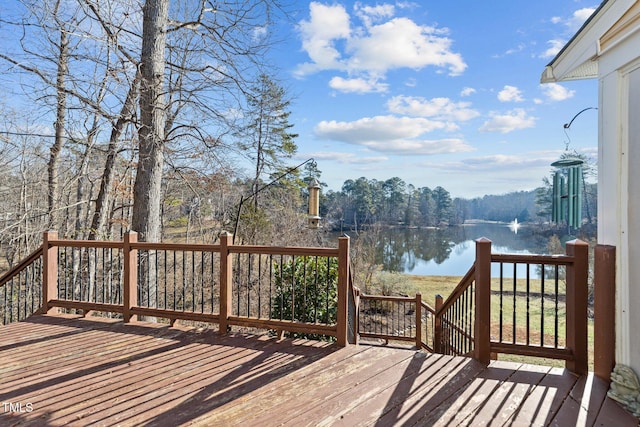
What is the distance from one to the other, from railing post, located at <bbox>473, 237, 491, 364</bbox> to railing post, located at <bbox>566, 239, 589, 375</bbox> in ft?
1.97

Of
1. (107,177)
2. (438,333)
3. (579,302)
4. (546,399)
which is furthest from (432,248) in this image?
(546,399)

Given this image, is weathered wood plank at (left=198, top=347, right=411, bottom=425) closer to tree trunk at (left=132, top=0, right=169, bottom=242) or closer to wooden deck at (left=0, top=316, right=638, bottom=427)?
wooden deck at (left=0, top=316, right=638, bottom=427)

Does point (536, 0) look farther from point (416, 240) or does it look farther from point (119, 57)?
point (416, 240)

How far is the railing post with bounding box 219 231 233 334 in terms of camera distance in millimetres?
3327

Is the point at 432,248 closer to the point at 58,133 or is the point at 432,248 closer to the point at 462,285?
the point at 462,285

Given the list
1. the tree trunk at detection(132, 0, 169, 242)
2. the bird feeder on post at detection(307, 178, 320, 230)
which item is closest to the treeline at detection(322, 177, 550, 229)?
the tree trunk at detection(132, 0, 169, 242)

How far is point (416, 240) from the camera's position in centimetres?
2756

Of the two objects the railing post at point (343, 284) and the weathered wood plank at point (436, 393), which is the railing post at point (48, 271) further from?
the weathered wood plank at point (436, 393)

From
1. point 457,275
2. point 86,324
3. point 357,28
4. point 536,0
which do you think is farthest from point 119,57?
point 457,275

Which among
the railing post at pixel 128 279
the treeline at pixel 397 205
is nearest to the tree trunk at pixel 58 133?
the railing post at pixel 128 279

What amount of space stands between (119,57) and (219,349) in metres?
4.96

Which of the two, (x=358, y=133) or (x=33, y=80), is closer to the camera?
(x=33, y=80)

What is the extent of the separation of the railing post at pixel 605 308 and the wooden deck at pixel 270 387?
7.2 inches

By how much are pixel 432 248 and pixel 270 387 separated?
83.5 feet
